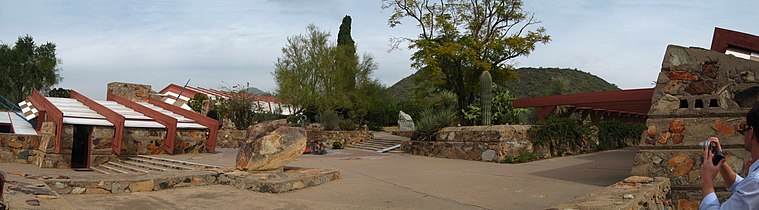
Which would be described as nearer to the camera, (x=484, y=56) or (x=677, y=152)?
(x=677, y=152)

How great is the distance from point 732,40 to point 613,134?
33.2ft

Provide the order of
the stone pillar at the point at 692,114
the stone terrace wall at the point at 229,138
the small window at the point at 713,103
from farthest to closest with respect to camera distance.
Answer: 1. the stone terrace wall at the point at 229,138
2. the small window at the point at 713,103
3. the stone pillar at the point at 692,114

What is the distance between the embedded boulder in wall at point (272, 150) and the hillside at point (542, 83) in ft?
149

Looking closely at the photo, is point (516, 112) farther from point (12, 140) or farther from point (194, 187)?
point (12, 140)

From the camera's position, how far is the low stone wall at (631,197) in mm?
5363

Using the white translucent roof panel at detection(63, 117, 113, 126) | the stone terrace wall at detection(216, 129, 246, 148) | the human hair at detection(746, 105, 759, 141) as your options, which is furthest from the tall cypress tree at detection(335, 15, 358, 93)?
the human hair at detection(746, 105, 759, 141)

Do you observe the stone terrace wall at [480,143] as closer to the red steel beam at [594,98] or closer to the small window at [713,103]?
the red steel beam at [594,98]

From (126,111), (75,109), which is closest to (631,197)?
(75,109)

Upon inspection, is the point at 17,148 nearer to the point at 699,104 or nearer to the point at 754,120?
the point at 699,104

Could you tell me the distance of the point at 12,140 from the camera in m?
16.0

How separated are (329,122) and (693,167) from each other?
19.2 m

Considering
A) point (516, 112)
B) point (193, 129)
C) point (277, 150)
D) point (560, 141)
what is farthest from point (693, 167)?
point (193, 129)

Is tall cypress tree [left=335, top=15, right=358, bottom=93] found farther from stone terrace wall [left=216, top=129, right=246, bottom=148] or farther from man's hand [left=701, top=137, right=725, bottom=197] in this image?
man's hand [left=701, top=137, right=725, bottom=197]

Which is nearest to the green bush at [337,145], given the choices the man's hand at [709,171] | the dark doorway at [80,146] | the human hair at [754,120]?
the dark doorway at [80,146]
